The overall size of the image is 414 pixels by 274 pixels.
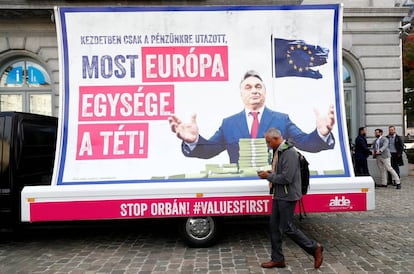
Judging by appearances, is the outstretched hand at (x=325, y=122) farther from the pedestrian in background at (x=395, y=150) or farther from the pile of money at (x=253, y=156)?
the pedestrian in background at (x=395, y=150)

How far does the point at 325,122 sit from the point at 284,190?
1.40 metres

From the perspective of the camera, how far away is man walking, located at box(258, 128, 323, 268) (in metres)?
4.44

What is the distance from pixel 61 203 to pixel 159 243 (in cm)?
165

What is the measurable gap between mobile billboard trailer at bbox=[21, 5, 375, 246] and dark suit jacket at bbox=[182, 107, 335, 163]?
0.06ft

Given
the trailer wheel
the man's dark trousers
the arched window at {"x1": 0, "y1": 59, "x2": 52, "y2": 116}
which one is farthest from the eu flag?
the arched window at {"x1": 0, "y1": 59, "x2": 52, "y2": 116}

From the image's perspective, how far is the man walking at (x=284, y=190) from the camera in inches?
175

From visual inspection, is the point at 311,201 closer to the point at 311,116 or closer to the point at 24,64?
the point at 311,116

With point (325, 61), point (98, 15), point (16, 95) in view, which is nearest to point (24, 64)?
point (16, 95)

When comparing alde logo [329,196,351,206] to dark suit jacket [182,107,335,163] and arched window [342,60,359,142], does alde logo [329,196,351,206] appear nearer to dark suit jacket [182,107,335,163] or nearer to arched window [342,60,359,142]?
dark suit jacket [182,107,335,163]

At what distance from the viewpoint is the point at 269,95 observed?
534 cm

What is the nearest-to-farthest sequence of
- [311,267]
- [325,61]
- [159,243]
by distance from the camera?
[311,267]
[325,61]
[159,243]

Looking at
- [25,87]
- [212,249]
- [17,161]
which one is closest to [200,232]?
[212,249]

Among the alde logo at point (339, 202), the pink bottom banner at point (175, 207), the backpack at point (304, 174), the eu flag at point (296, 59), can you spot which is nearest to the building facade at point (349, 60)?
the eu flag at point (296, 59)

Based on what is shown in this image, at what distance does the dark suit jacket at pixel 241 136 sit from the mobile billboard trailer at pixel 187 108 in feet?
0.06
